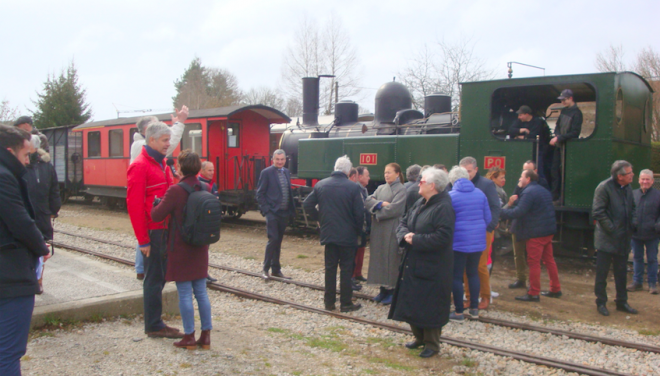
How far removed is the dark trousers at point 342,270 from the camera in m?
5.63

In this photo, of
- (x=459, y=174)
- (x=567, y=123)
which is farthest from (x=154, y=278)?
(x=567, y=123)

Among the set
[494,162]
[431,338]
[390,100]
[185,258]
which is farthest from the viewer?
[390,100]

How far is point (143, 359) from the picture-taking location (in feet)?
12.6

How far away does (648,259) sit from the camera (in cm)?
654

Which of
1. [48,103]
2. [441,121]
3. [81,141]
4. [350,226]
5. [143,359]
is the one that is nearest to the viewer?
[143,359]

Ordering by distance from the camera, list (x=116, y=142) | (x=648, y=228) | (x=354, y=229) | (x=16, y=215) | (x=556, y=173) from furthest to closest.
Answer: (x=116, y=142)
(x=556, y=173)
(x=648, y=228)
(x=354, y=229)
(x=16, y=215)

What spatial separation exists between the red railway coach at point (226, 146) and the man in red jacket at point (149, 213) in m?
8.55

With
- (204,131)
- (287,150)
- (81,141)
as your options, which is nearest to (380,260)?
(287,150)

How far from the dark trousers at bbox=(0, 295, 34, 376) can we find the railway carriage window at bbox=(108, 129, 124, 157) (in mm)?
13953

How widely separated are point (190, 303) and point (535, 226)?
13.8 feet

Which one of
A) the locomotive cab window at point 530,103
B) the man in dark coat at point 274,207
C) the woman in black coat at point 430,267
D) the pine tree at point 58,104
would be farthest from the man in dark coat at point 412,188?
the pine tree at point 58,104

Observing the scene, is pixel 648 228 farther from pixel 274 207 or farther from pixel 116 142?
pixel 116 142

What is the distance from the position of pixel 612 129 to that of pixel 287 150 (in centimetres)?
753

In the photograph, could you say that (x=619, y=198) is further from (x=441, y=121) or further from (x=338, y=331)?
→ (x=441, y=121)
